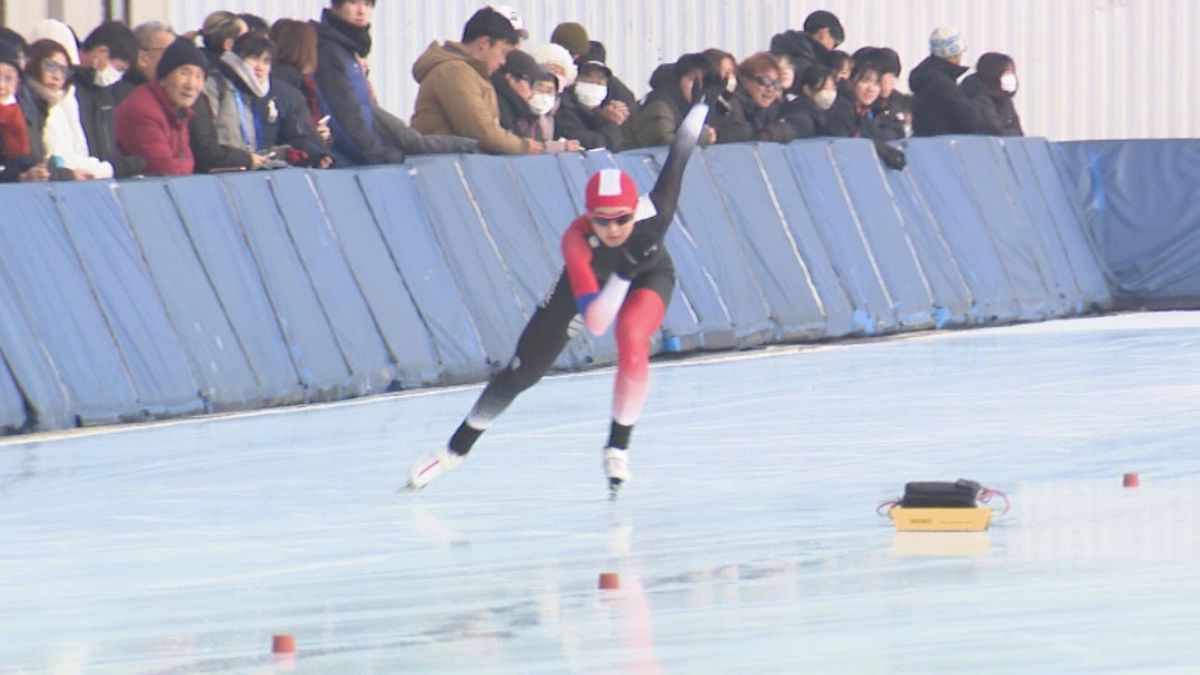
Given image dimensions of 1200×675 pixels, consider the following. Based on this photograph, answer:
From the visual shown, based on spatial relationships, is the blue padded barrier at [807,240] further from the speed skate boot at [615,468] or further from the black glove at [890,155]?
the speed skate boot at [615,468]

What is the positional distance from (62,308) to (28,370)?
38 cm

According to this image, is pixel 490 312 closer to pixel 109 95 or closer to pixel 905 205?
pixel 109 95

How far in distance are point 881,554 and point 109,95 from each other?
571cm

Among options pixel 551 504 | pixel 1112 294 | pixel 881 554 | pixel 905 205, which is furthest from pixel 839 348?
pixel 881 554

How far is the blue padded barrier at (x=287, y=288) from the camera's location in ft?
40.2

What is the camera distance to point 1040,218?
743 inches

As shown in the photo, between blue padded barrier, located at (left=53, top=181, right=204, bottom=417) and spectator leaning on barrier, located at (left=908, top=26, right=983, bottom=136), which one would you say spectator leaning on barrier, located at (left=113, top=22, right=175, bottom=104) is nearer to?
blue padded barrier, located at (left=53, top=181, right=204, bottom=417)

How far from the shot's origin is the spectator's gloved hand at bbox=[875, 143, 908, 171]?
56.3 feet

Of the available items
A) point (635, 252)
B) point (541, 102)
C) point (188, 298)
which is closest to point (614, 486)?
point (635, 252)

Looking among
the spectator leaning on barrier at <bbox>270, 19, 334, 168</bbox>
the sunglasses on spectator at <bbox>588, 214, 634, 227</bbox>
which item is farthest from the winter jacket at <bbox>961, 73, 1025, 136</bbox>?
the sunglasses on spectator at <bbox>588, 214, 634, 227</bbox>

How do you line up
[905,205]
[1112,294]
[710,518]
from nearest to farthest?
[710,518], [905,205], [1112,294]

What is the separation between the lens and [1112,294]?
19594 mm

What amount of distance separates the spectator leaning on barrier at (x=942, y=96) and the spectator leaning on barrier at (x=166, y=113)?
25.4ft

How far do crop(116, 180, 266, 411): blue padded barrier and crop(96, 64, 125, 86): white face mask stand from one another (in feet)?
1.75
